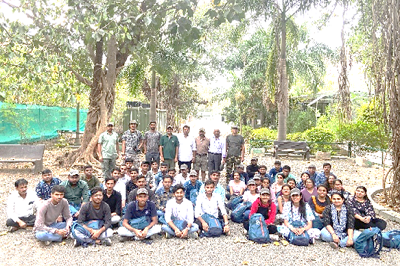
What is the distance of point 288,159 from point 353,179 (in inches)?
157

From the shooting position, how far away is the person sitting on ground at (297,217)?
228 inches

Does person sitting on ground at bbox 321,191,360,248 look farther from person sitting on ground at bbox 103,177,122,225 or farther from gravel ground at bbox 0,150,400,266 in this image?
person sitting on ground at bbox 103,177,122,225

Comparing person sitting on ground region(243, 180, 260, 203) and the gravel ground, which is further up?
person sitting on ground region(243, 180, 260, 203)

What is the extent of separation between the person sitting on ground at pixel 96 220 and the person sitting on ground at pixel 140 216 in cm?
23

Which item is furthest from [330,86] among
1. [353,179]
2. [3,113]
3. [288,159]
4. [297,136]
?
[3,113]

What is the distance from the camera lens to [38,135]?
17.8m

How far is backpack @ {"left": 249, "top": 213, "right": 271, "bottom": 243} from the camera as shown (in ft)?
18.5

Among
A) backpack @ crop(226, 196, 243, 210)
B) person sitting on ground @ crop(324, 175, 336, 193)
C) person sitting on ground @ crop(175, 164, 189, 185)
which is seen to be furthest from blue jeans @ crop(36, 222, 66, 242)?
person sitting on ground @ crop(324, 175, 336, 193)

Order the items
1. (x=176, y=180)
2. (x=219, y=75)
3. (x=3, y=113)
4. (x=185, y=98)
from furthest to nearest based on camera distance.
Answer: (x=185, y=98) < (x=219, y=75) < (x=3, y=113) < (x=176, y=180)

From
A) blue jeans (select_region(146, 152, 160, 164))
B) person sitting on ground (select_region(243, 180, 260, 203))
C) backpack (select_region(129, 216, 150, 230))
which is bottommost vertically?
backpack (select_region(129, 216, 150, 230))

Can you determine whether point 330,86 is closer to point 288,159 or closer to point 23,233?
point 288,159

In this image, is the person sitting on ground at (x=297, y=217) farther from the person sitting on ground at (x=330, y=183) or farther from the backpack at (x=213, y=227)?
the person sitting on ground at (x=330, y=183)

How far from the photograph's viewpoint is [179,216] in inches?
239

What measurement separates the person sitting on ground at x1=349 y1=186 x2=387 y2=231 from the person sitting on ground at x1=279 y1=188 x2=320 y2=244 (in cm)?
64
